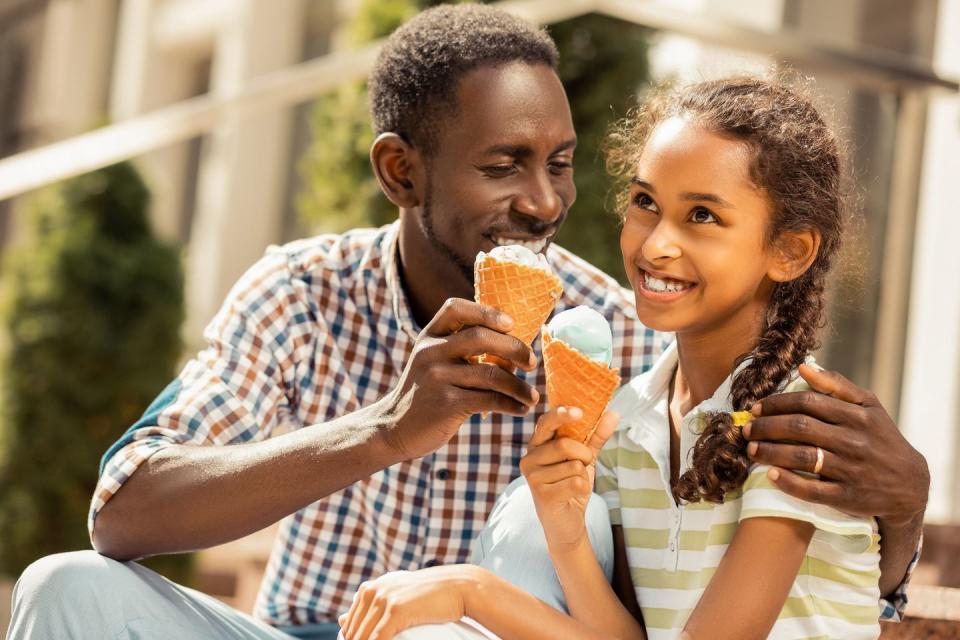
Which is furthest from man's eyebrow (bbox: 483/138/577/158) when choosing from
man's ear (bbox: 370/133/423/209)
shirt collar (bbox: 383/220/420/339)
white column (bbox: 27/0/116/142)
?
white column (bbox: 27/0/116/142)

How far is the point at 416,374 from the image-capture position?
7.23 feet

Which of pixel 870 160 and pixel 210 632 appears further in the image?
pixel 870 160

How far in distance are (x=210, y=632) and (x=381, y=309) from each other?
3.26ft

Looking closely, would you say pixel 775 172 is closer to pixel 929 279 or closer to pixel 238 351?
pixel 238 351

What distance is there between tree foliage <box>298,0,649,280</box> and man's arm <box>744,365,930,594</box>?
14.0 ft

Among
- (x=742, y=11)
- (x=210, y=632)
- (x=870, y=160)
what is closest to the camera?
(x=210, y=632)

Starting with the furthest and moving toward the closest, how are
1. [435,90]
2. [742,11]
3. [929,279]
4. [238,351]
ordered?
[742,11] < [929,279] < [435,90] < [238,351]

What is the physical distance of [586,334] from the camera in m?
2.14

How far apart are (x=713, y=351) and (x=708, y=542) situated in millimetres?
381

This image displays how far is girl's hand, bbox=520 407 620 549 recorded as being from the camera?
206 centimetres

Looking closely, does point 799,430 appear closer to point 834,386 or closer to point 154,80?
point 834,386

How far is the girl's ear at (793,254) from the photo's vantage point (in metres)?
2.36

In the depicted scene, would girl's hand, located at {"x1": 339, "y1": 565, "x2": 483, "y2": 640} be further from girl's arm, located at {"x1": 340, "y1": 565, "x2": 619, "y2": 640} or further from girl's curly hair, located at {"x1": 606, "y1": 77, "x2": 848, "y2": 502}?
girl's curly hair, located at {"x1": 606, "y1": 77, "x2": 848, "y2": 502}

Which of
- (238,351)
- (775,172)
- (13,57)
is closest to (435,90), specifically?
(238,351)
